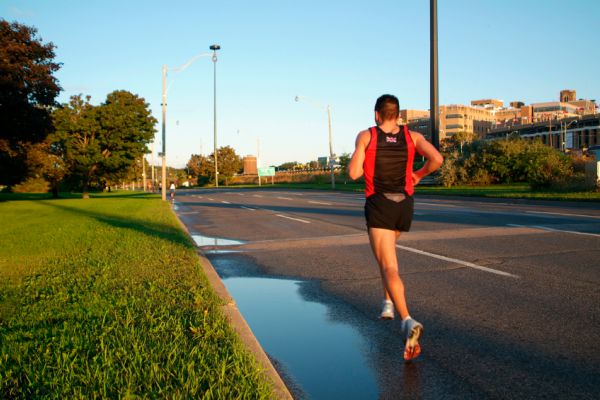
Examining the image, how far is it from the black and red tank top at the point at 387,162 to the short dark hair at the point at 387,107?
0.12 meters

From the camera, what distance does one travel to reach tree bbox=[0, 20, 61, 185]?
83.3ft

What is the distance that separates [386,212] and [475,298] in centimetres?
223

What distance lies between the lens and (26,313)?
4.92 m

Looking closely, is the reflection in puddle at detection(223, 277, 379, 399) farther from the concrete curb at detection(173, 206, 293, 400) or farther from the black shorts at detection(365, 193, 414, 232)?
the black shorts at detection(365, 193, 414, 232)

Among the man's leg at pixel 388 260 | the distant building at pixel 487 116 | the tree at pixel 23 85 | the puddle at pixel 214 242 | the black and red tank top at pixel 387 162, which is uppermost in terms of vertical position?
the distant building at pixel 487 116

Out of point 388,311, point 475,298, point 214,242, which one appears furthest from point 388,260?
point 214,242

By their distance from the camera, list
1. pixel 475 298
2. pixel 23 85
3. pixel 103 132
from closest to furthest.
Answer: pixel 475 298
pixel 23 85
pixel 103 132

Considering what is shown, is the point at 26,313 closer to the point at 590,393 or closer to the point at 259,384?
the point at 259,384

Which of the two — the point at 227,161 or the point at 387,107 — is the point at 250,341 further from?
the point at 227,161

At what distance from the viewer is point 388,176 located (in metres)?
4.24

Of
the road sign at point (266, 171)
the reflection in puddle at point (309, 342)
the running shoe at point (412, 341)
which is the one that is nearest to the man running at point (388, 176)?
the running shoe at point (412, 341)

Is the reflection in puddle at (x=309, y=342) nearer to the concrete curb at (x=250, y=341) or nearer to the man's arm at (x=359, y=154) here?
the concrete curb at (x=250, y=341)

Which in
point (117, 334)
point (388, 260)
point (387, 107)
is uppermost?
point (387, 107)

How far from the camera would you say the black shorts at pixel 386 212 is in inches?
166
